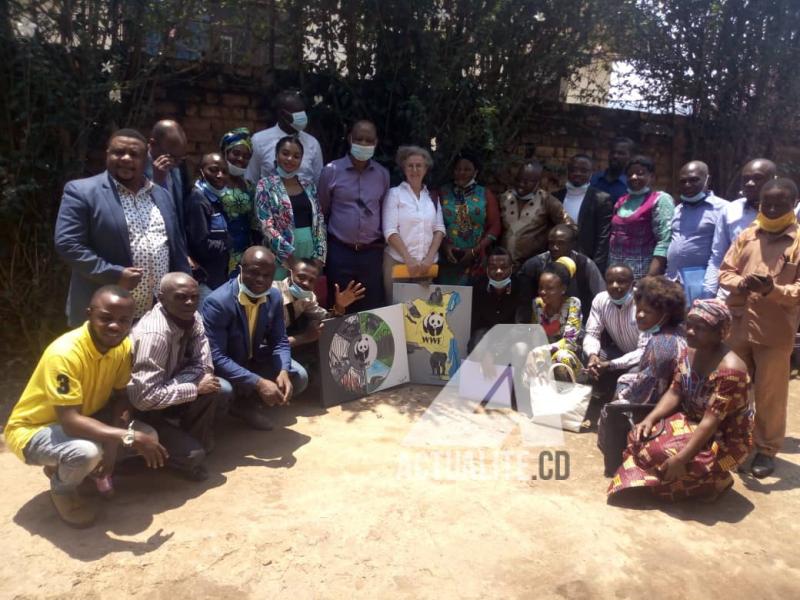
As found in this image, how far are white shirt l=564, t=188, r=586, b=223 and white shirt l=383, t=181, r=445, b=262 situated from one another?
1.23 metres

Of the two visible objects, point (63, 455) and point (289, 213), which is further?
point (289, 213)

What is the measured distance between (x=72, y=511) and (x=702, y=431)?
317 cm

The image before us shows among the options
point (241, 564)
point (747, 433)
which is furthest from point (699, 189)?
point (241, 564)

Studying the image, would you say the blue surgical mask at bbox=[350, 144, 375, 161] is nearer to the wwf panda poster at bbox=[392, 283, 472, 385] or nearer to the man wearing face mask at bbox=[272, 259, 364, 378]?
the man wearing face mask at bbox=[272, 259, 364, 378]

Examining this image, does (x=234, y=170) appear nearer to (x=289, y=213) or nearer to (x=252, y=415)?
(x=289, y=213)

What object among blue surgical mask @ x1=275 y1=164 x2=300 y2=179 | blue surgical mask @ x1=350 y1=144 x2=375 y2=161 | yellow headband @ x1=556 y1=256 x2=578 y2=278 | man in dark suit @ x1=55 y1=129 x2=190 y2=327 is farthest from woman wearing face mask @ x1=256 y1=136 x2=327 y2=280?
yellow headband @ x1=556 y1=256 x2=578 y2=278

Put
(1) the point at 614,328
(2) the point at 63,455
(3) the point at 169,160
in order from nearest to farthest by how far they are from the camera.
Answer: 1. (2) the point at 63,455
2. (3) the point at 169,160
3. (1) the point at 614,328

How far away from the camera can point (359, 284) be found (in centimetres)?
520

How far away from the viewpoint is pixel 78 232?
3.68 meters

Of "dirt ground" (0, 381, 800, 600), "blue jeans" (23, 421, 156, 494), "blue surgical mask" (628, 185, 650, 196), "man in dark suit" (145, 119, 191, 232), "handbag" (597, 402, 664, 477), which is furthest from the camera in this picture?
"blue surgical mask" (628, 185, 650, 196)

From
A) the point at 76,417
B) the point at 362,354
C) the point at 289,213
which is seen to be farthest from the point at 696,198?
the point at 76,417

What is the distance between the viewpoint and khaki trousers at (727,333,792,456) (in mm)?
4141

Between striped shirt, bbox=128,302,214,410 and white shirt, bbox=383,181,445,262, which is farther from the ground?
white shirt, bbox=383,181,445,262

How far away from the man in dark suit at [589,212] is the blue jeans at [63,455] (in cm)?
407
